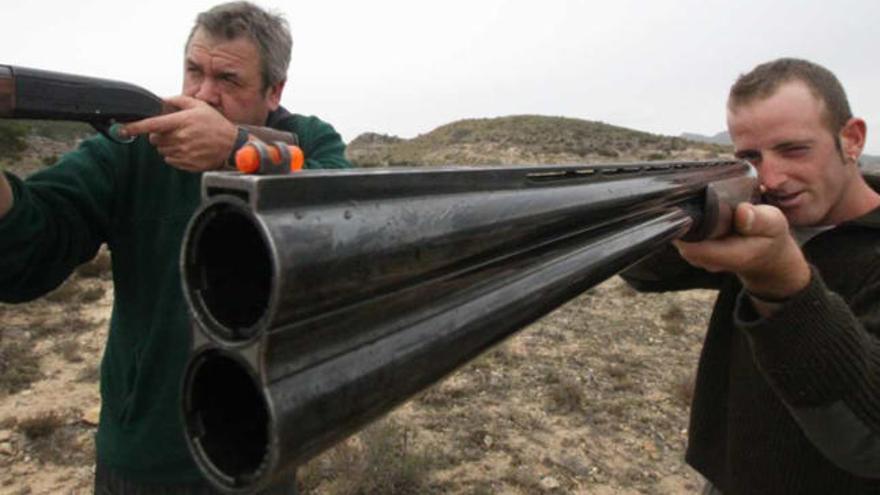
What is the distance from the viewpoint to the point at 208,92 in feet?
7.67

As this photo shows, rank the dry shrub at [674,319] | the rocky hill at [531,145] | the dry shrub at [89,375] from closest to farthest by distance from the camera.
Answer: the dry shrub at [89,375] → the dry shrub at [674,319] → the rocky hill at [531,145]

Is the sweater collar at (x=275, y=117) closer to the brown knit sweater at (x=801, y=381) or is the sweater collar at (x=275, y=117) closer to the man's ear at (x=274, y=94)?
the man's ear at (x=274, y=94)

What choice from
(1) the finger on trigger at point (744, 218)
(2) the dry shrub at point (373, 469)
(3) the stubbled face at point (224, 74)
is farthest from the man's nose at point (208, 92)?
(2) the dry shrub at point (373, 469)

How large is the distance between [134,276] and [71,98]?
0.65 m

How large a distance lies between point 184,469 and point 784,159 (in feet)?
8.03

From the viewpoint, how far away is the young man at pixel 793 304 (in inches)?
59.8

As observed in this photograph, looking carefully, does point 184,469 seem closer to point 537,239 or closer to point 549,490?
point 537,239

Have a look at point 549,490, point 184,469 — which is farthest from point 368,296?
point 549,490

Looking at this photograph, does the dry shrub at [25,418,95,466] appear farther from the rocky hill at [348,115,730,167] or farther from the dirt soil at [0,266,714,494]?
the rocky hill at [348,115,730,167]

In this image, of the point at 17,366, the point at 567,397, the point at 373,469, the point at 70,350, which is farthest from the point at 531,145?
the point at 373,469

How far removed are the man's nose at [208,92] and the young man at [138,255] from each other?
0.65ft

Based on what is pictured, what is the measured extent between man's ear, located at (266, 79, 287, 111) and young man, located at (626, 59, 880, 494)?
5.80 feet

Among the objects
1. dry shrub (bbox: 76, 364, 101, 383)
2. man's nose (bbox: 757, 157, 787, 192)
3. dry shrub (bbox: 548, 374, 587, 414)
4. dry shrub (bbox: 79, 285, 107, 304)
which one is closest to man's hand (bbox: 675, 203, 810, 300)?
man's nose (bbox: 757, 157, 787, 192)

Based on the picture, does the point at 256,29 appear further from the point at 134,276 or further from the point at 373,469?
the point at 373,469
